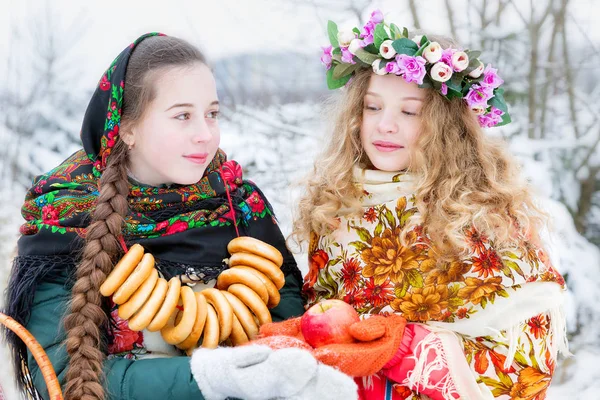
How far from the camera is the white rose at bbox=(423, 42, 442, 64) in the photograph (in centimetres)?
204

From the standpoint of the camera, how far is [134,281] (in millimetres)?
1829

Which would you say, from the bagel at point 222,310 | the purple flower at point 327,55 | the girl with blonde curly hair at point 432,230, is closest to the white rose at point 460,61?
the girl with blonde curly hair at point 432,230

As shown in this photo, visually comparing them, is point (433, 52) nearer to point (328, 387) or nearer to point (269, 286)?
point (269, 286)

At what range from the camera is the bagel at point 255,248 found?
2062mm

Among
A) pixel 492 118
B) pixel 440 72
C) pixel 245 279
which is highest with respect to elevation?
pixel 440 72

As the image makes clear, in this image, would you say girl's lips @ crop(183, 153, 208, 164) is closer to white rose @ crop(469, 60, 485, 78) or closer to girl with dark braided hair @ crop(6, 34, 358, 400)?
girl with dark braided hair @ crop(6, 34, 358, 400)

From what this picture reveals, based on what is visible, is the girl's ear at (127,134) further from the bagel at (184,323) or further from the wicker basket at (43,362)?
the wicker basket at (43,362)

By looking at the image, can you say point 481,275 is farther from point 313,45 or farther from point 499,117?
point 313,45

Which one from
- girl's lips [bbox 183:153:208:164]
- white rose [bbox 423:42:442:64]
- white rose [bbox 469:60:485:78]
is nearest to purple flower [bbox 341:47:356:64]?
white rose [bbox 423:42:442:64]

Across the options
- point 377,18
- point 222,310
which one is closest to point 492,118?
point 377,18

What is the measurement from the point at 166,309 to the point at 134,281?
0.12 meters

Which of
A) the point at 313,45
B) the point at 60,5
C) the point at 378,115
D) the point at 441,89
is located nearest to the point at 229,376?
the point at 378,115

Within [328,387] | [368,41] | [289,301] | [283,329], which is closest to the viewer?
[328,387]

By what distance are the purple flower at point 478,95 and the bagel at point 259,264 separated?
822mm
